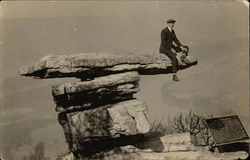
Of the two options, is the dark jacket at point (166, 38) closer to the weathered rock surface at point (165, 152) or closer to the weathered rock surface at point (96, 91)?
the weathered rock surface at point (96, 91)

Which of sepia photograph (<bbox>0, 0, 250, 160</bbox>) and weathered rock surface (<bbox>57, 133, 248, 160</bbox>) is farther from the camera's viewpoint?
sepia photograph (<bbox>0, 0, 250, 160</bbox>)

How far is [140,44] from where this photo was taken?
6184 cm

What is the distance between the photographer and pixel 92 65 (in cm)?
940

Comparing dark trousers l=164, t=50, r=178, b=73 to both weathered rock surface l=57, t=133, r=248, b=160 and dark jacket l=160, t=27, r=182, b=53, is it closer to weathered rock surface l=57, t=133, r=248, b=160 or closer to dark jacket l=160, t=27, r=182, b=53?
dark jacket l=160, t=27, r=182, b=53

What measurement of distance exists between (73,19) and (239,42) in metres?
34.0

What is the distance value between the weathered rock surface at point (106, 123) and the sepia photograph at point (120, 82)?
0.10 feet

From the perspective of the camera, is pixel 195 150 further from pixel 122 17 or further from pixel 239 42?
pixel 239 42

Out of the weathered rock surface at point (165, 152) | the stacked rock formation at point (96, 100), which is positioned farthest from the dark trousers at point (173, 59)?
the weathered rock surface at point (165, 152)

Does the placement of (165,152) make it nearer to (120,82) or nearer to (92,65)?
(120,82)

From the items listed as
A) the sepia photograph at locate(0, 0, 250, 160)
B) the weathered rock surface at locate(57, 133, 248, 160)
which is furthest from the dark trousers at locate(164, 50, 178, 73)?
the weathered rock surface at locate(57, 133, 248, 160)

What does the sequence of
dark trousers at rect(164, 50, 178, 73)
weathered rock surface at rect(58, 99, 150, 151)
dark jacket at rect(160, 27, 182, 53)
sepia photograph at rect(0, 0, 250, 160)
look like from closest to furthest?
weathered rock surface at rect(58, 99, 150, 151) < sepia photograph at rect(0, 0, 250, 160) < dark trousers at rect(164, 50, 178, 73) < dark jacket at rect(160, 27, 182, 53)

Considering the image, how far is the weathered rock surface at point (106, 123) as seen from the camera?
8875mm

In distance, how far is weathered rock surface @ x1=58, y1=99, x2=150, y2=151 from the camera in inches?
349

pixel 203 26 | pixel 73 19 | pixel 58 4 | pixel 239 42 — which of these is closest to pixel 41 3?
pixel 58 4
